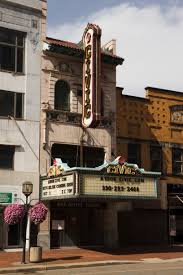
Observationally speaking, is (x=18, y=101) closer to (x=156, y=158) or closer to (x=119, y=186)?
(x=119, y=186)

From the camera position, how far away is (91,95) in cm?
2934

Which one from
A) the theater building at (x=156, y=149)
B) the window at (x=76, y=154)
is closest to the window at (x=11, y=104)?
the window at (x=76, y=154)

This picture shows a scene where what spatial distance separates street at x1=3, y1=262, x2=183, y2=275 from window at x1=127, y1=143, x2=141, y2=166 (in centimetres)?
1261

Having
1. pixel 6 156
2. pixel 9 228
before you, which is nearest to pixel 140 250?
pixel 9 228

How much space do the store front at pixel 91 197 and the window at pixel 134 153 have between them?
345 centimetres

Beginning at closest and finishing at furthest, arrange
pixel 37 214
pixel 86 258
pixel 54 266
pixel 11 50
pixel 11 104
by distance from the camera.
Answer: pixel 54 266 → pixel 37 214 → pixel 86 258 → pixel 11 104 → pixel 11 50

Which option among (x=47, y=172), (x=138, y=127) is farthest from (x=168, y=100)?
(x=47, y=172)

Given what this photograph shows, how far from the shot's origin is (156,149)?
35906mm

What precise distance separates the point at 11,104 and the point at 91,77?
5.29 meters

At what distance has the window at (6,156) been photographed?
96.0 feet

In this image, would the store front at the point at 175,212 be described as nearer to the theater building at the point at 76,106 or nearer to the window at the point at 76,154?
the theater building at the point at 76,106

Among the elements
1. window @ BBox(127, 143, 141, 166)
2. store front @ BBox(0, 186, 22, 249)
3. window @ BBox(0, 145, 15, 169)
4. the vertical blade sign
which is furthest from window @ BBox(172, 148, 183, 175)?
window @ BBox(0, 145, 15, 169)

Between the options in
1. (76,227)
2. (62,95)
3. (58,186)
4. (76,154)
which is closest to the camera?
(58,186)

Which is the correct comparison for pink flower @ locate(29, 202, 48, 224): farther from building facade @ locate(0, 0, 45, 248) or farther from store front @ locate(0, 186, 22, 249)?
building facade @ locate(0, 0, 45, 248)
